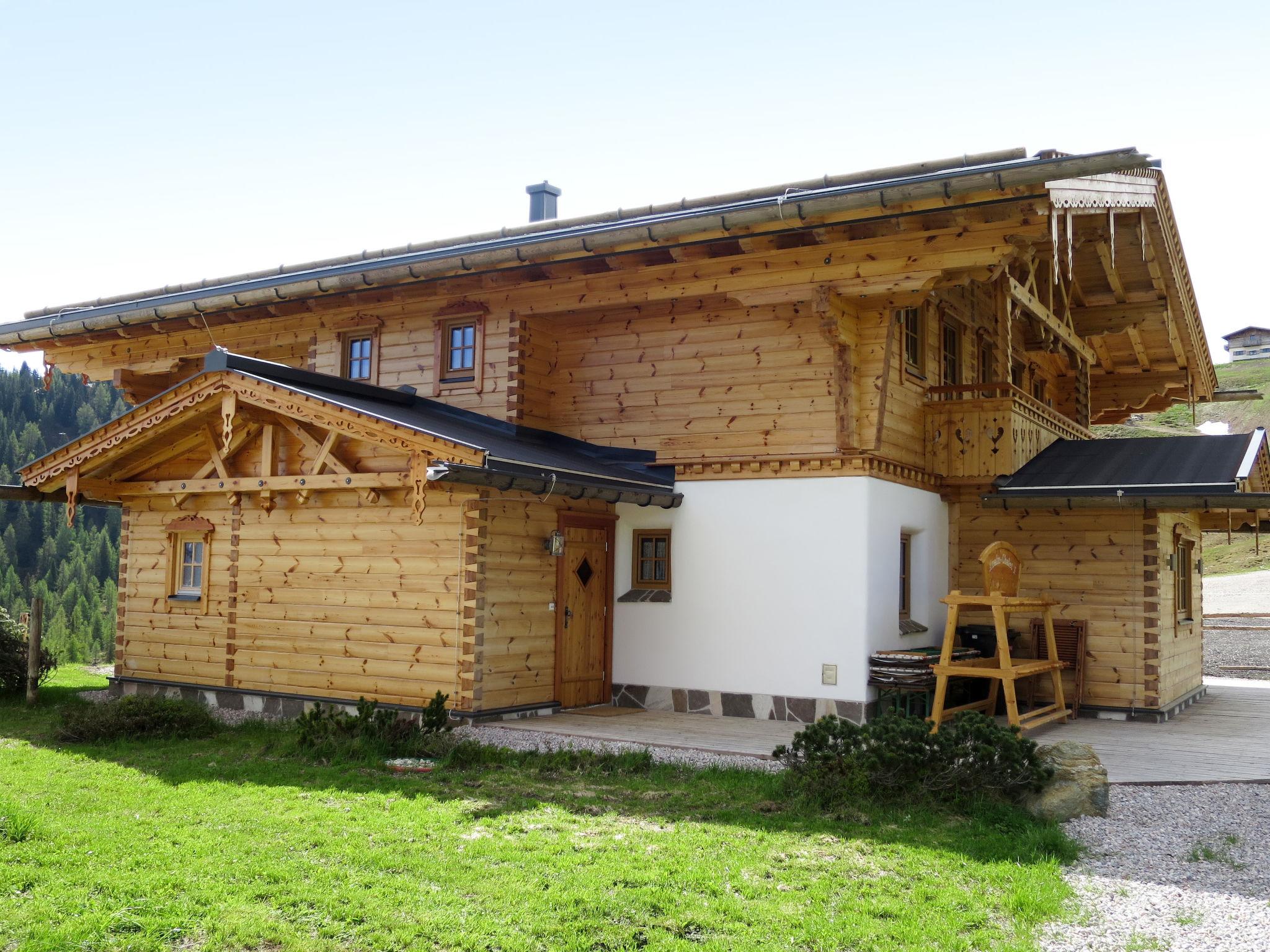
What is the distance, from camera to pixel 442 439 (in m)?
10.2

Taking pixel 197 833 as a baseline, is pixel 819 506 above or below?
above

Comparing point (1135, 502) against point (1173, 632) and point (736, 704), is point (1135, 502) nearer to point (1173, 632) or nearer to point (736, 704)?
point (1173, 632)

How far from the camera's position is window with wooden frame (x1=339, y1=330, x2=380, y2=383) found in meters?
14.8

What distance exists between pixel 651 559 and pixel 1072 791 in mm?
6401

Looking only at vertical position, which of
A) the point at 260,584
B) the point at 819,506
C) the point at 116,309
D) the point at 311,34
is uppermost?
the point at 311,34

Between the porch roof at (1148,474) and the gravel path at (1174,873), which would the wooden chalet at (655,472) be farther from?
the gravel path at (1174,873)

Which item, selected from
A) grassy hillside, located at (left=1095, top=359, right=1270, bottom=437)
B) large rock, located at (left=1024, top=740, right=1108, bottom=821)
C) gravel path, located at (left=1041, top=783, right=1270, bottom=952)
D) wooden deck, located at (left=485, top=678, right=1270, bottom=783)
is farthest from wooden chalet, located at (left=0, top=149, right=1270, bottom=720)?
grassy hillside, located at (left=1095, top=359, right=1270, bottom=437)

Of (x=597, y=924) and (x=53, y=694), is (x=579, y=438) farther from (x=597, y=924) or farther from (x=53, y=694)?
(x=597, y=924)

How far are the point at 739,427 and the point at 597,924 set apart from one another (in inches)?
309

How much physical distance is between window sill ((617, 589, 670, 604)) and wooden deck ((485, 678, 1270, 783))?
1.28m

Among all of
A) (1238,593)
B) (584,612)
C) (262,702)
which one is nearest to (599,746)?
(584,612)

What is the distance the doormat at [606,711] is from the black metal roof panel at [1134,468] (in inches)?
193

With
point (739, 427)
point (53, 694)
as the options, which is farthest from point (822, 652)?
point (53, 694)

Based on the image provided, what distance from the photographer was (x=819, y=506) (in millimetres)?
12078
